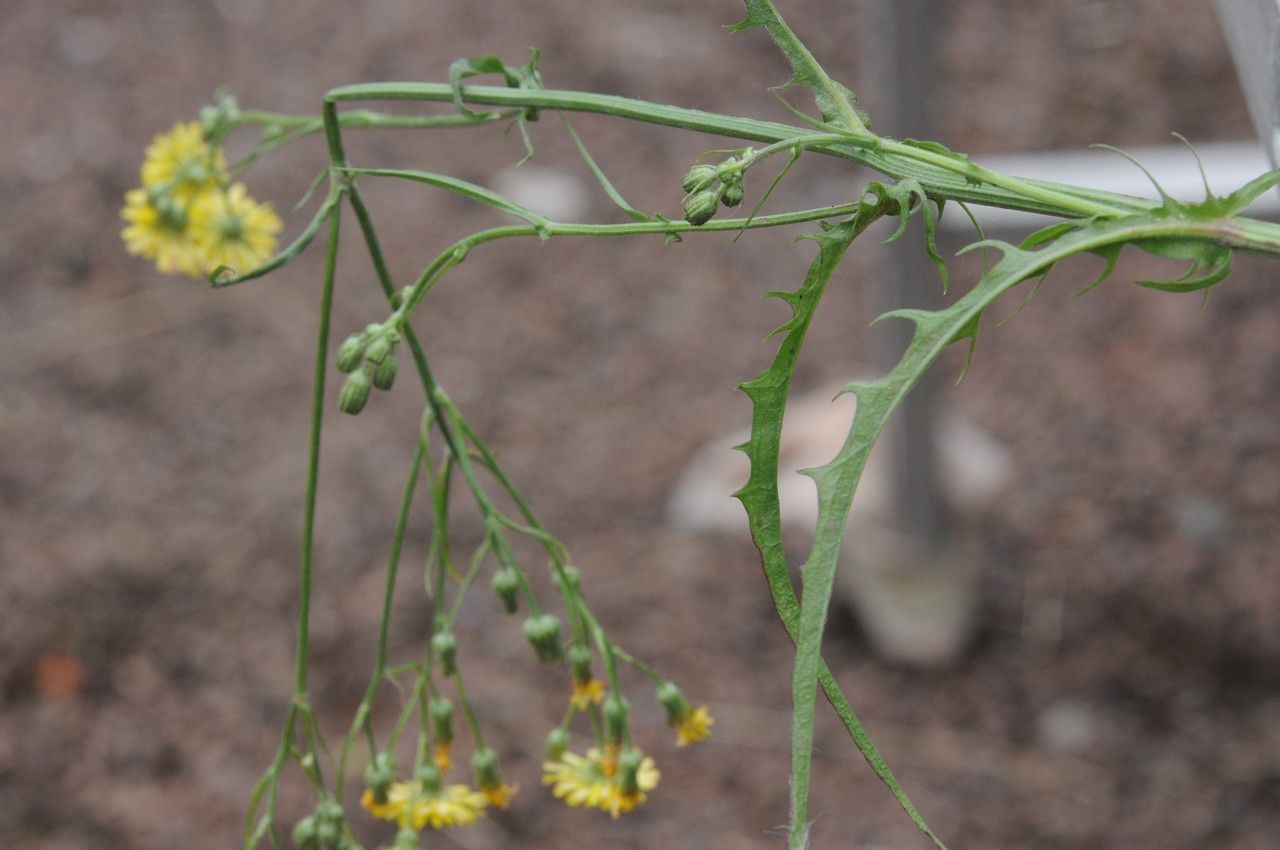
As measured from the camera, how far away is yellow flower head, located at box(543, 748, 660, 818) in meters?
0.67

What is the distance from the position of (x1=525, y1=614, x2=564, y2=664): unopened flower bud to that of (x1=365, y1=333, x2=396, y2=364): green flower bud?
197mm

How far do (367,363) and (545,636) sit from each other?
21 centimetres

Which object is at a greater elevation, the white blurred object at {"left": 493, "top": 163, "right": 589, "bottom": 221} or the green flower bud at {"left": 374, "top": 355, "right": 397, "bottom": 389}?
the white blurred object at {"left": 493, "top": 163, "right": 589, "bottom": 221}

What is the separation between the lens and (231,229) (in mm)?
723

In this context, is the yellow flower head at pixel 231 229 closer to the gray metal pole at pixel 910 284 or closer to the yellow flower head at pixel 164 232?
the yellow flower head at pixel 164 232

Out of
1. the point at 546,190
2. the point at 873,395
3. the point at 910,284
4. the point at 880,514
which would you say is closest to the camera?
the point at 873,395

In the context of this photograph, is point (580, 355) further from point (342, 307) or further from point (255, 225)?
point (255, 225)

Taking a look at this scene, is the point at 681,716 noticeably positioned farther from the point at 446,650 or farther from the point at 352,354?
the point at 352,354

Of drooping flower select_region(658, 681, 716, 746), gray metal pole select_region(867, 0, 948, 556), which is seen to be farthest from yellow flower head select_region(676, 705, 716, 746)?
gray metal pole select_region(867, 0, 948, 556)

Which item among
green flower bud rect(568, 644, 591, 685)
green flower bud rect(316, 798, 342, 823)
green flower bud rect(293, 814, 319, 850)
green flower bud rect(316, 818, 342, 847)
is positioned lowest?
green flower bud rect(293, 814, 319, 850)

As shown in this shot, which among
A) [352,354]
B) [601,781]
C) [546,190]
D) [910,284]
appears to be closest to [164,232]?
[352,354]

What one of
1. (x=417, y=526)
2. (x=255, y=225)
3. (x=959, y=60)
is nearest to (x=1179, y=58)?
(x=959, y=60)

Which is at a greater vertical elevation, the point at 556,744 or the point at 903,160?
the point at 903,160

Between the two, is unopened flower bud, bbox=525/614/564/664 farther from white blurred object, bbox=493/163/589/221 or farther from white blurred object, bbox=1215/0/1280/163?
white blurred object, bbox=493/163/589/221
